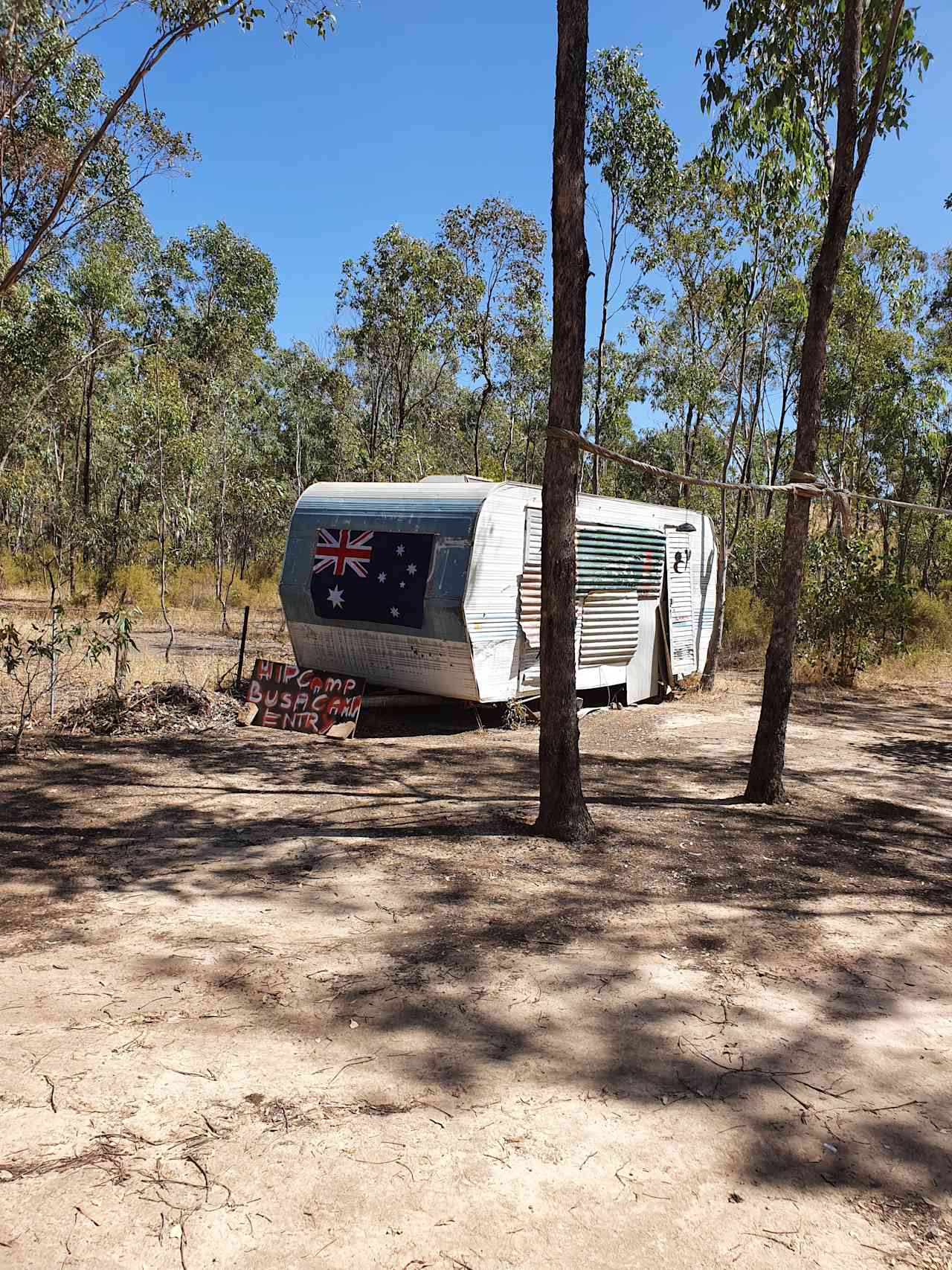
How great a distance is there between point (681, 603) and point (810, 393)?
6.52 meters

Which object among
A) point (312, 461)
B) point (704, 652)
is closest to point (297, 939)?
point (704, 652)

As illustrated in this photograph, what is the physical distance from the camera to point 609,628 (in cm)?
1138

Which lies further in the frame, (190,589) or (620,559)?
(190,589)

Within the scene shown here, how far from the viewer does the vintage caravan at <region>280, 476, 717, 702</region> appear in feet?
30.1

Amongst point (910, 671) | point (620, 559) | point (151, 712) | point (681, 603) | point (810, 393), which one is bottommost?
point (151, 712)

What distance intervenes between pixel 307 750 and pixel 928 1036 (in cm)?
627

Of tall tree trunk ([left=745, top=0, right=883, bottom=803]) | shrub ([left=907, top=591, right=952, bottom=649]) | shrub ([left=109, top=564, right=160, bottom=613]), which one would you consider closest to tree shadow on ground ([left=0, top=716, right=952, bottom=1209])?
tall tree trunk ([left=745, top=0, right=883, bottom=803])

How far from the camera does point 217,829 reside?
6016mm

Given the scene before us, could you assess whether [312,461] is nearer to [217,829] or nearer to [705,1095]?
[217,829]

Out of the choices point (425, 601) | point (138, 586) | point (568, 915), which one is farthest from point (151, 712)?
point (138, 586)

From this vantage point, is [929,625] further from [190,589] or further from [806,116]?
[190,589]

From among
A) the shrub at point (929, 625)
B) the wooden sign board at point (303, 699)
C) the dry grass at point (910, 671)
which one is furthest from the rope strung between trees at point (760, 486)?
the shrub at point (929, 625)

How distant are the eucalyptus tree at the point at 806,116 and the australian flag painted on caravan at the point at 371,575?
3841 mm

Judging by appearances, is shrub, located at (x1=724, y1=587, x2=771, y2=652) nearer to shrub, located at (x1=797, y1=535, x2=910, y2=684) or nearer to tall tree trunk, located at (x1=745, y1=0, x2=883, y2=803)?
shrub, located at (x1=797, y1=535, x2=910, y2=684)
